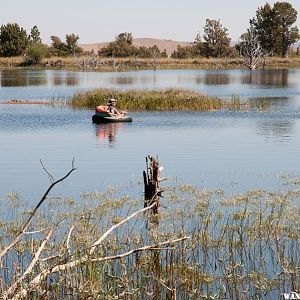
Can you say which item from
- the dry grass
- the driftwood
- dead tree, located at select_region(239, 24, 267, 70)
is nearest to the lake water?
the driftwood

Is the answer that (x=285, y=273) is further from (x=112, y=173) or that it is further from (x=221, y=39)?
(x=221, y=39)

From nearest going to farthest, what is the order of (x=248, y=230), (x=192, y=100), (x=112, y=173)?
(x=248, y=230) < (x=112, y=173) < (x=192, y=100)

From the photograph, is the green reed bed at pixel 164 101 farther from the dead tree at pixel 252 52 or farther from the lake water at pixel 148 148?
the dead tree at pixel 252 52

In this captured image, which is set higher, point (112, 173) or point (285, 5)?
point (285, 5)

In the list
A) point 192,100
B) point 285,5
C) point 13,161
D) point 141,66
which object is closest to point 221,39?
point 285,5

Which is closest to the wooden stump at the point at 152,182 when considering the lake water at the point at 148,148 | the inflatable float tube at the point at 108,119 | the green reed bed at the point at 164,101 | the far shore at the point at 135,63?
the lake water at the point at 148,148

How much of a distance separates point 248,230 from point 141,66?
91129 millimetres

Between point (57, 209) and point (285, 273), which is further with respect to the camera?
point (57, 209)

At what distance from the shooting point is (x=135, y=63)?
4033 inches

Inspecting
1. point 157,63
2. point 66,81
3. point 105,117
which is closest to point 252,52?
point 157,63

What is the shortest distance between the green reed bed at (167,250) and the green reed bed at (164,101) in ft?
73.9

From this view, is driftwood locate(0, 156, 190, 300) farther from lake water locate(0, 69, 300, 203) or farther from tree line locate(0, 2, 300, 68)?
tree line locate(0, 2, 300, 68)

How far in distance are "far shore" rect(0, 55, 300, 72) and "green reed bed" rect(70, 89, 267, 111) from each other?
193 ft

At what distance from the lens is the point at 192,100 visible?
37.0 metres
